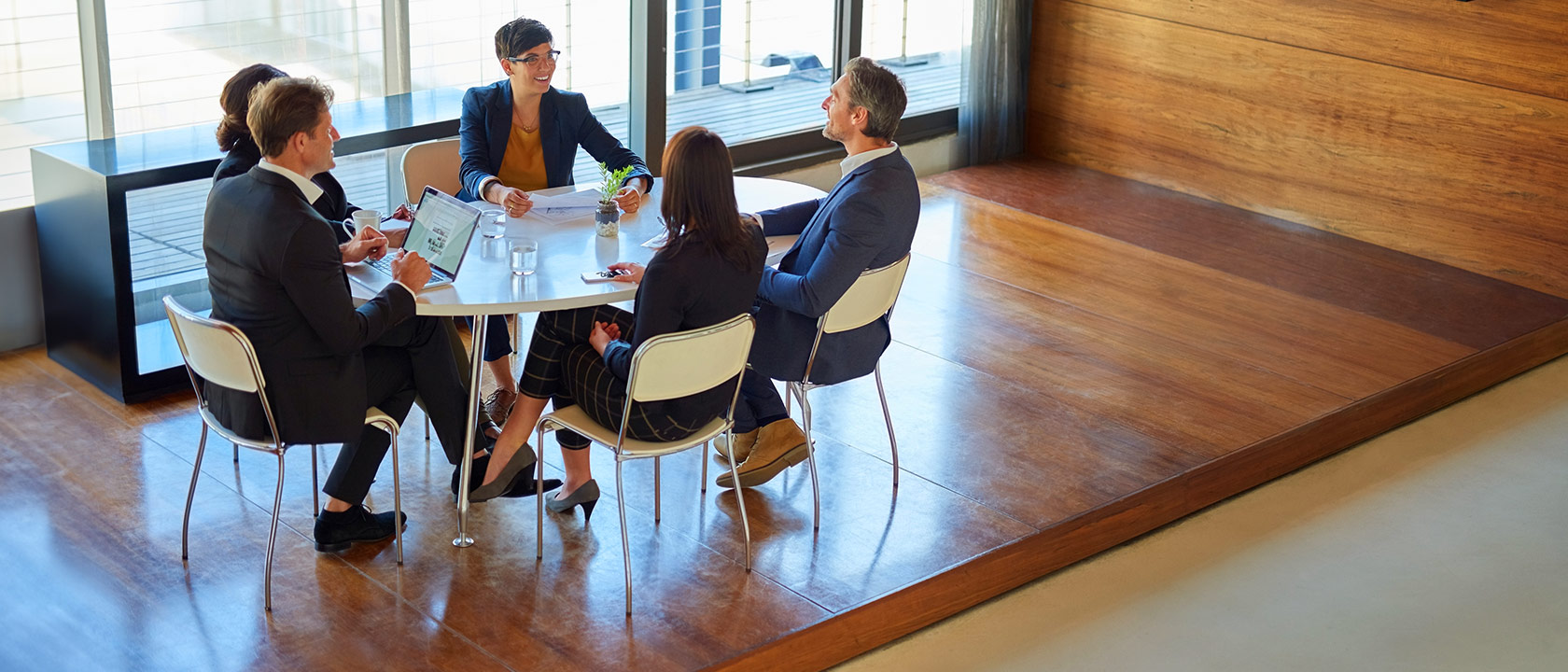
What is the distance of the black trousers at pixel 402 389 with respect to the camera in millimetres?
3490

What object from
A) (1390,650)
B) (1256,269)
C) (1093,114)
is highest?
(1093,114)

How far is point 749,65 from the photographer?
6734mm

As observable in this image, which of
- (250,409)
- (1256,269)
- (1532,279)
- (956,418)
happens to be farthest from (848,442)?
(1532,279)

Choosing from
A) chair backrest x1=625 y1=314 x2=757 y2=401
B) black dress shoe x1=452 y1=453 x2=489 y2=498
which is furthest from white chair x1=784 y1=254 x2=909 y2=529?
black dress shoe x1=452 y1=453 x2=489 y2=498

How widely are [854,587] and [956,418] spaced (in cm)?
114

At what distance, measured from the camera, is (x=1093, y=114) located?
7.39m

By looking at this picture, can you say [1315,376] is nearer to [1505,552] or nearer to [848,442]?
[1505,552]

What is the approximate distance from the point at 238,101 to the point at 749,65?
10.8 feet

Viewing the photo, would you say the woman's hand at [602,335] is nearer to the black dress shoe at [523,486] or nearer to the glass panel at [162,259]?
the black dress shoe at [523,486]

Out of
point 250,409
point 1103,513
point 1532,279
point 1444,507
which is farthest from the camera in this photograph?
point 1532,279

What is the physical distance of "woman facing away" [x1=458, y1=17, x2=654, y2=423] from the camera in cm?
425

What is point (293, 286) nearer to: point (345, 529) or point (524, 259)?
point (524, 259)

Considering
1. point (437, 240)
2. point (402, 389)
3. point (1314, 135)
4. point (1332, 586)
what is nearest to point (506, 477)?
point (402, 389)

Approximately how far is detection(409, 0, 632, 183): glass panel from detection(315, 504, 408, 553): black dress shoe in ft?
7.53
